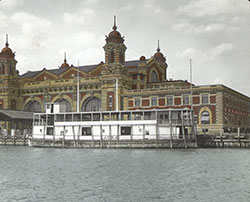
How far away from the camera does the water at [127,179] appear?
2830 centimetres

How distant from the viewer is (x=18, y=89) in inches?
4589

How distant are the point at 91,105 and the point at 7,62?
3018cm

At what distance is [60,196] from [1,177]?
1034 cm

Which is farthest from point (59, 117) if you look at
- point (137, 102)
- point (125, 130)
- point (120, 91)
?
point (137, 102)

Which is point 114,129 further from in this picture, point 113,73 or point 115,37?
point 115,37

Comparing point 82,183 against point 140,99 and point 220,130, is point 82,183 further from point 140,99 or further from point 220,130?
point 140,99

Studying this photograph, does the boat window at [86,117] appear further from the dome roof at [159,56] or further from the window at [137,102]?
the dome roof at [159,56]

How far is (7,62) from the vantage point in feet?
385

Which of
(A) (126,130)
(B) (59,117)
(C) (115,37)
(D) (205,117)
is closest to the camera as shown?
(A) (126,130)

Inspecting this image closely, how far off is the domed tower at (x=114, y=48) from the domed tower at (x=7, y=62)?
31.6 metres

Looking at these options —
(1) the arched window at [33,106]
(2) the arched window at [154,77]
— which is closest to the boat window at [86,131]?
(1) the arched window at [33,106]

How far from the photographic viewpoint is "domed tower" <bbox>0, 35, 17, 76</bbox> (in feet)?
384

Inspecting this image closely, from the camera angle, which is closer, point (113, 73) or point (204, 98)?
point (204, 98)

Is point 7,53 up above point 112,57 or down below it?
above
